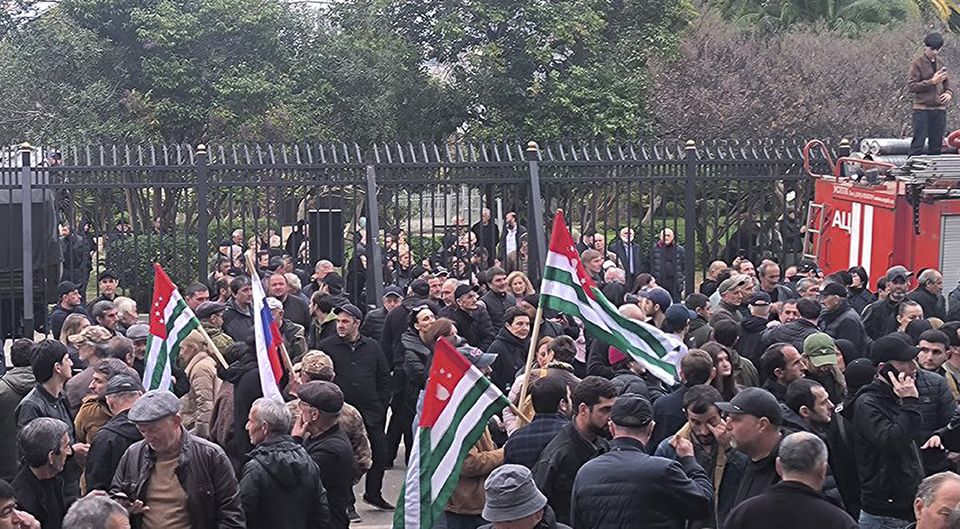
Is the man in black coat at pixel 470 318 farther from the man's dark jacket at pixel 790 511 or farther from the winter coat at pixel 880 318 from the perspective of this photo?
the man's dark jacket at pixel 790 511

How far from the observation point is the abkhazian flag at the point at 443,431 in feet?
23.9

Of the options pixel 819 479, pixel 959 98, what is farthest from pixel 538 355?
pixel 959 98

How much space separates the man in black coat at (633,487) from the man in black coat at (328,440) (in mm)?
1578

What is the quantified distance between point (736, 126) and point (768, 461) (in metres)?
24.3

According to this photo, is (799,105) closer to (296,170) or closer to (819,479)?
(296,170)

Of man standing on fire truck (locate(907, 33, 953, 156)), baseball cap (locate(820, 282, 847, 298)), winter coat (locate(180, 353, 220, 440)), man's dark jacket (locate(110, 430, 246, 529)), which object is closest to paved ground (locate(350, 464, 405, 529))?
winter coat (locate(180, 353, 220, 440))

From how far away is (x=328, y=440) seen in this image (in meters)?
8.00

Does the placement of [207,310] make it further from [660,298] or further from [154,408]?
[154,408]

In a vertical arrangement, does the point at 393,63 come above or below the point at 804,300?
above

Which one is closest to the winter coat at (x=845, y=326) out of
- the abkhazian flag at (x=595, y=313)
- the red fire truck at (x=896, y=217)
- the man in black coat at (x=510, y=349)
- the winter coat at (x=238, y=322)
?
the man in black coat at (x=510, y=349)

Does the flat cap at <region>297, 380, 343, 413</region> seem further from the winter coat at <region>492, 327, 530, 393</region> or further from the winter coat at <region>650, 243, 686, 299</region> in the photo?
the winter coat at <region>650, 243, 686, 299</region>

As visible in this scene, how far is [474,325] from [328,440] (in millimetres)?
4767

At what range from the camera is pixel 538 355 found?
9.91 meters

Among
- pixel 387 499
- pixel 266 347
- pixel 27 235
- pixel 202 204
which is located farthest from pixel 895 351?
pixel 27 235
